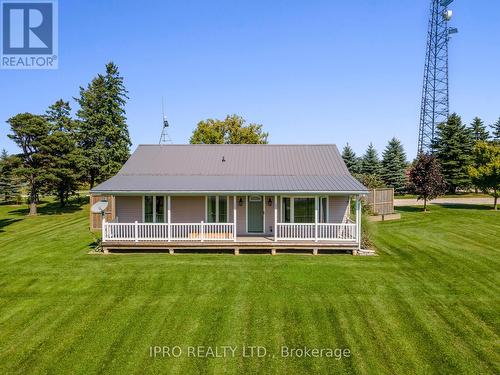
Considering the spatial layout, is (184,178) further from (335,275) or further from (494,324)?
(494,324)

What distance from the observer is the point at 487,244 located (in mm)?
16531

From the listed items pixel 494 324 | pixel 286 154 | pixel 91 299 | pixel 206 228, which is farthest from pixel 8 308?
pixel 286 154

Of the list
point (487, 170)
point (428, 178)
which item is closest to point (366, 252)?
point (428, 178)

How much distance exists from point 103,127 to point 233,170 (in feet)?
73.4

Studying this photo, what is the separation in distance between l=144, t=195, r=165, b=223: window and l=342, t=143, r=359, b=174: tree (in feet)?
103

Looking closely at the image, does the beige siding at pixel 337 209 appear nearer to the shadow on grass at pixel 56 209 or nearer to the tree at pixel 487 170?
the tree at pixel 487 170

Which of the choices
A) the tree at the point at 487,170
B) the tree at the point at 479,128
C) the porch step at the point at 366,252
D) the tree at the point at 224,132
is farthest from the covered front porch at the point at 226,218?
the tree at the point at 479,128

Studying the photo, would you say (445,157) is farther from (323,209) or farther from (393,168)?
(323,209)

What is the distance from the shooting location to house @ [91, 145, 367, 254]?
14.9m

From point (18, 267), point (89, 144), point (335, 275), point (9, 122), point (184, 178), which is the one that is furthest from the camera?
point (89, 144)

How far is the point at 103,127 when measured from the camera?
1380 inches

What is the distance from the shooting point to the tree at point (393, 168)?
45.1 metres

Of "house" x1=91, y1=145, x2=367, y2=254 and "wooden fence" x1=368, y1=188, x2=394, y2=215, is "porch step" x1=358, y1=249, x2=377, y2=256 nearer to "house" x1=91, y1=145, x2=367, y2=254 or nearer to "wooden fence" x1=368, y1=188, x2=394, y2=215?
"house" x1=91, y1=145, x2=367, y2=254

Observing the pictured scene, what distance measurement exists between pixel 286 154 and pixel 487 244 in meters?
11.1
